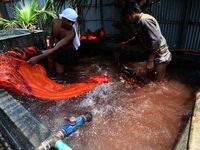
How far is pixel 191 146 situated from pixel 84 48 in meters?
5.86

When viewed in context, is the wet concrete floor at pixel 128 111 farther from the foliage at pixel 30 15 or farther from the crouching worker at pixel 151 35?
the foliage at pixel 30 15

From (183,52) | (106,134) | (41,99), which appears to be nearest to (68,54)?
(41,99)

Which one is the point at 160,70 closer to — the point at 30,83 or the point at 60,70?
the point at 60,70

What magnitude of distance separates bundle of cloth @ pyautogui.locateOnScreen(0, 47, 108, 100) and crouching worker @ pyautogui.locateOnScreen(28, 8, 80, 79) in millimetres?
610

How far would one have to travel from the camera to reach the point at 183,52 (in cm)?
532

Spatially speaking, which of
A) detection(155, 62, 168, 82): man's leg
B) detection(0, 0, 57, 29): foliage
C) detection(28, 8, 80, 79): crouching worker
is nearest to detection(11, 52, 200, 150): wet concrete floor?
detection(155, 62, 168, 82): man's leg

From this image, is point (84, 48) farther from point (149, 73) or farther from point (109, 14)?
point (149, 73)

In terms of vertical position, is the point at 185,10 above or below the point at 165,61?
above

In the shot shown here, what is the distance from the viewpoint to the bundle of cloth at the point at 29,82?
3.51 metres

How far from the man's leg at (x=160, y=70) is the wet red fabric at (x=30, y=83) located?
59.3 inches

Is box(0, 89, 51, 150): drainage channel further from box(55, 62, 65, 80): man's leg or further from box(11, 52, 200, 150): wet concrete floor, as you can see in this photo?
box(55, 62, 65, 80): man's leg

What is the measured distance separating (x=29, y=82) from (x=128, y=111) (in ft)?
6.98

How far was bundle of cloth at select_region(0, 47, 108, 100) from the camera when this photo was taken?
351cm

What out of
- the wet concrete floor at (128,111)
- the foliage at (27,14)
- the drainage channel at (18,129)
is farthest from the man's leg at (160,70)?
the foliage at (27,14)
